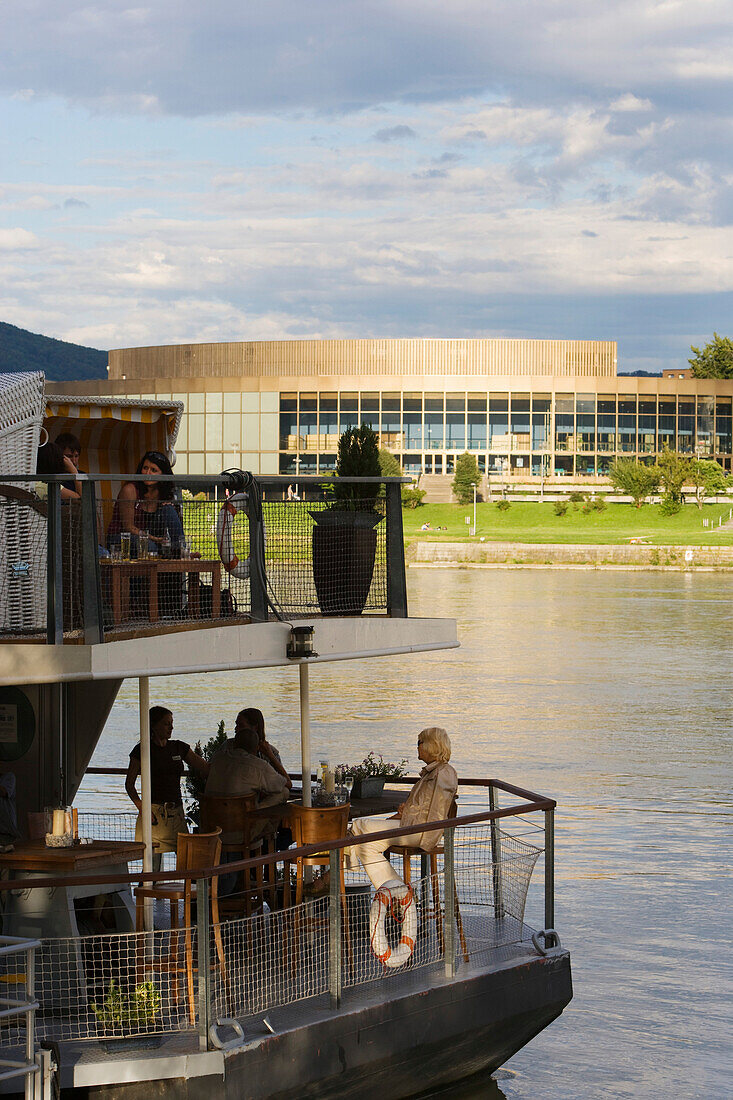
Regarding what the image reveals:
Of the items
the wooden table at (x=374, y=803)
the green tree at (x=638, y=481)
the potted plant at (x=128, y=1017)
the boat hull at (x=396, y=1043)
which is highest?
the green tree at (x=638, y=481)

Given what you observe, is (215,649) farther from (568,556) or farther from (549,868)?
(568,556)

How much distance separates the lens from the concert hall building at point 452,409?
114 m

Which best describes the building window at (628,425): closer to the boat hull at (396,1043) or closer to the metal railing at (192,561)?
the metal railing at (192,561)

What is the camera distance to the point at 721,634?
153 ft

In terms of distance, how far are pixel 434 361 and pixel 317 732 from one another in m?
91.5

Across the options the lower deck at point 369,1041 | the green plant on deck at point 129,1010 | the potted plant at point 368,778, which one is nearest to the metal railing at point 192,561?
the potted plant at point 368,778

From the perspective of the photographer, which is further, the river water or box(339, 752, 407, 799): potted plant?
the river water

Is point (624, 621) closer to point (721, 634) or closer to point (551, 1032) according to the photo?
point (721, 634)

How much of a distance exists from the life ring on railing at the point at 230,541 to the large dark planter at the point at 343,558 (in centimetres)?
93

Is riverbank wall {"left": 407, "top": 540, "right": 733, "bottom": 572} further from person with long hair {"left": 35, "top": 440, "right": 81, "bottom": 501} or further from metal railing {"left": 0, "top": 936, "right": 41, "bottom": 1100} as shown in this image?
metal railing {"left": 0, "top": 936, "right": 41, "bottom": 1100}

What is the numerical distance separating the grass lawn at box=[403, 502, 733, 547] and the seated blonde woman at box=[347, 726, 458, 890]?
218 ft

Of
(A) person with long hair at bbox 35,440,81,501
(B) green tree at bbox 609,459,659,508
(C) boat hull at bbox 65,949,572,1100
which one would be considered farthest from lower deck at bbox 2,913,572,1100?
(B) green tree at bbox 609,459,659,508

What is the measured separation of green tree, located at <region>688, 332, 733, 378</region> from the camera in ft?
448

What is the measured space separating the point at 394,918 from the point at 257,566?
2.17 meters
